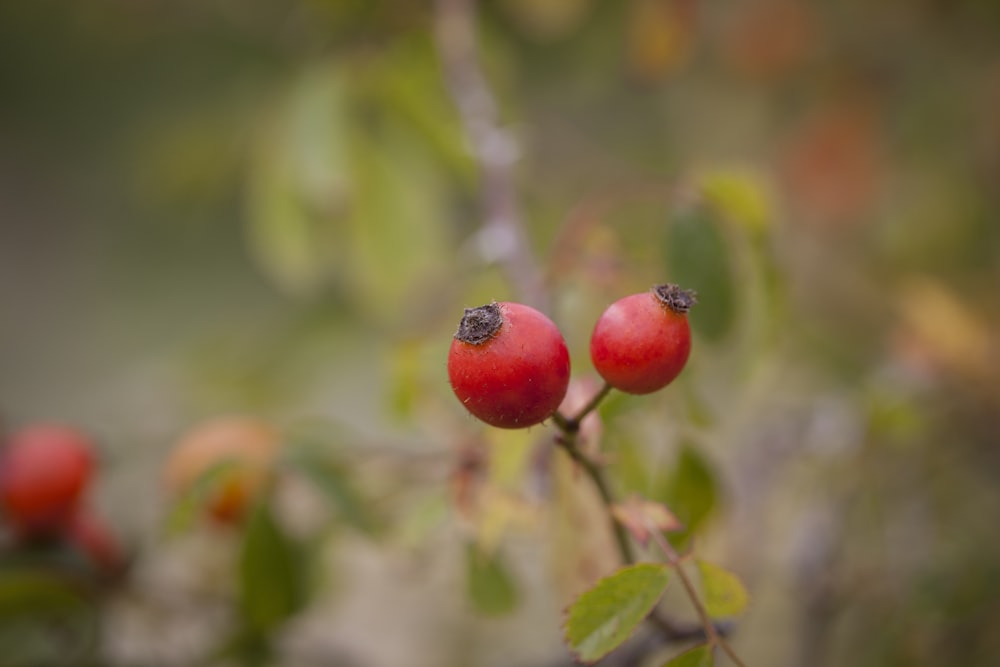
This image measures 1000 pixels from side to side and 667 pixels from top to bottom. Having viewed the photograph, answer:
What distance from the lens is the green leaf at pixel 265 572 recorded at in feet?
2.87

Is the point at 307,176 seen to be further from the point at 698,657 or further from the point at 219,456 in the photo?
the point at 698,657

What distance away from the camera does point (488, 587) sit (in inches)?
29.7

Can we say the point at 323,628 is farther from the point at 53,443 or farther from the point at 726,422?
the point at 726,422

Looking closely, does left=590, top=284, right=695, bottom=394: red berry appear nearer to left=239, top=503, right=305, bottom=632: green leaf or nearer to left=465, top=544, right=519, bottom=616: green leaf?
left=465, top=544, right=519, bottom=616: green leaf

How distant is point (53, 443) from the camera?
39.5 inches

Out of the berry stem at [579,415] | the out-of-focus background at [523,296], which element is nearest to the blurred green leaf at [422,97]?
the out-of-focus background at [523,296]

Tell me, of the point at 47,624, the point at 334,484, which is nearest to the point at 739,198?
the point at 334,484

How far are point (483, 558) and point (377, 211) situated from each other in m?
0.77

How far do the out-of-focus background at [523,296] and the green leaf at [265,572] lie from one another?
5cm

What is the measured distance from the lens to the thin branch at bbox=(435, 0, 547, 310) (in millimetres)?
897

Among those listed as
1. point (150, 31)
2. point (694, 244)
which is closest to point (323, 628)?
point (694, 244)

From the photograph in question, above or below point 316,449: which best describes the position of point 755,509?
below

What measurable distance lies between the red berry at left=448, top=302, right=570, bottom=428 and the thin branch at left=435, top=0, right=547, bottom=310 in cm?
37

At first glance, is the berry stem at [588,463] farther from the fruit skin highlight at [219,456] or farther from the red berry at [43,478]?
the red berry at [43,478]
